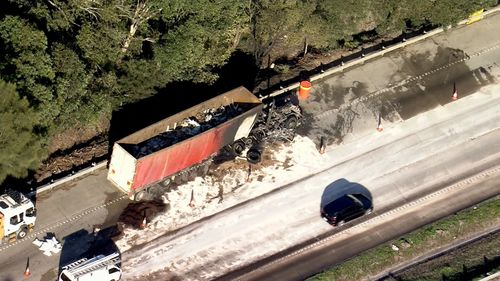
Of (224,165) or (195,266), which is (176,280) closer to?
(195,266)

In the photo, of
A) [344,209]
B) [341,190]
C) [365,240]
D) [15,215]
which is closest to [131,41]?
[15,215]

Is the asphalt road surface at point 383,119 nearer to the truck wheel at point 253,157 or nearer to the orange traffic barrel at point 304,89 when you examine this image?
the orange traffic barrel at point 304,89

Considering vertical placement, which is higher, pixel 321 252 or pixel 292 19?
pixel 292 19

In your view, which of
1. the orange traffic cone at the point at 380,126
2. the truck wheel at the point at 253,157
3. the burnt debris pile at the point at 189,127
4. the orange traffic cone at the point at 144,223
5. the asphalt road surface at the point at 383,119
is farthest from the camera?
the orange traffic cone at the point at 380,126

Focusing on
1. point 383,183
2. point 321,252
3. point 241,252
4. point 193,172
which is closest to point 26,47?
point 193,172

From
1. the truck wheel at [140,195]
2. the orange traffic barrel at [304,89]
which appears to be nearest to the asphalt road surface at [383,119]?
the orange traffic barrel at [304,89]
